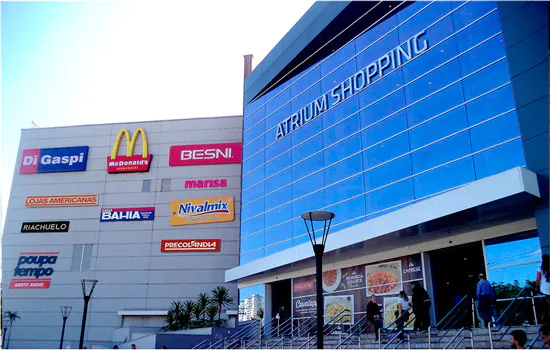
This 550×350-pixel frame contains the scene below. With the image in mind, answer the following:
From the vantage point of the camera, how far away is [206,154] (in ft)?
136

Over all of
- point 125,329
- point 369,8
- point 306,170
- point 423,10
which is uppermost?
point 369,8

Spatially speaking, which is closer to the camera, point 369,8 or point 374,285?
point 374,285

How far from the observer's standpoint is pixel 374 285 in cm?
2078

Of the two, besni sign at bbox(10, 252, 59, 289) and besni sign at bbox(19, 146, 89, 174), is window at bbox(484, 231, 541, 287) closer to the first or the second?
besni sign at bbox(10, 252, 59, 289)

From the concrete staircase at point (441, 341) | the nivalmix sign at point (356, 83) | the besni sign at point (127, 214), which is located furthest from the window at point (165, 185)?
the concrete staircase at point (441, 341)

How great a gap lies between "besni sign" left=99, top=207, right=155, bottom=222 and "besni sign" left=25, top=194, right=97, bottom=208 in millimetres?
1665

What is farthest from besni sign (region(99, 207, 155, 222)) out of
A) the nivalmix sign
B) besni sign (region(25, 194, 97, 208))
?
the nivalmix sign

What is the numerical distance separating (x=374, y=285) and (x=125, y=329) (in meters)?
21.9

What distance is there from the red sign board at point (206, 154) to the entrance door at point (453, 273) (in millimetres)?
23962

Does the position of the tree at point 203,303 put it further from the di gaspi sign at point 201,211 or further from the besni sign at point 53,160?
the besni sign at point 53,160

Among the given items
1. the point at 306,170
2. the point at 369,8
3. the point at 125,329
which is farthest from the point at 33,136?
the point at 369,8

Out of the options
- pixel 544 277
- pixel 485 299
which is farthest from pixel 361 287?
pixel 544 277

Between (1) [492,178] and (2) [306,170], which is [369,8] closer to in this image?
(2) [306,170]

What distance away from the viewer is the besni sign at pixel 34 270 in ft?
133
